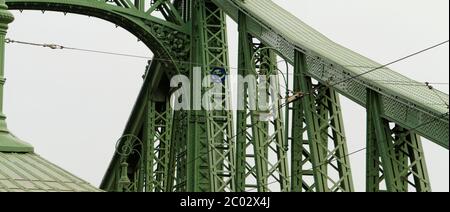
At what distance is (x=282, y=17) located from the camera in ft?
144

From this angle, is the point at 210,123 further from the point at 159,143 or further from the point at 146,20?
the point at 159,143

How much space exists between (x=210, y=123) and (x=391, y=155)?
18.0 metres

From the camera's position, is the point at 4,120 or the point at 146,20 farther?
the point at 146,20

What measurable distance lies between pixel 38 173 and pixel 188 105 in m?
31.1

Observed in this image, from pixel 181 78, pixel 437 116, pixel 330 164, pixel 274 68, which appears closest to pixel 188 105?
pixel 181 78

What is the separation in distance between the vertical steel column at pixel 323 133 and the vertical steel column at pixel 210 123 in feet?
35.9

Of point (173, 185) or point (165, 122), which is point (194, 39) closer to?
point (173, 185)

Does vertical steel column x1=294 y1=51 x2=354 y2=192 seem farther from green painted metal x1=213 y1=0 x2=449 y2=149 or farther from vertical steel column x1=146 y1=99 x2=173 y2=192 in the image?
vertical steel column x1=146 y1=99 x2=173 y2=192

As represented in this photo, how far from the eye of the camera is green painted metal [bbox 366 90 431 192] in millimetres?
31000

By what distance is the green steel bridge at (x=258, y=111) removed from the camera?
3150 centimetres

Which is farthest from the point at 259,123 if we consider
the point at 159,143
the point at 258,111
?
the point at 159,143

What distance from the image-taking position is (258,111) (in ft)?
129

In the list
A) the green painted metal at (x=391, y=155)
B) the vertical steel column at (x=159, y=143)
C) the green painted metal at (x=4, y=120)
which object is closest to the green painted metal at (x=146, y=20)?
the vertical steel column at (x=159, y=143)

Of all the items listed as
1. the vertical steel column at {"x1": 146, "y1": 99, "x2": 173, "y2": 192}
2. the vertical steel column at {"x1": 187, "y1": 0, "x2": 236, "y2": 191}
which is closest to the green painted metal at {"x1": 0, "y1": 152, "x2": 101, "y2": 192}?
the vertical steel column at {"x1": 187, "y1": 0, "x2": 236, "y2": 191}
